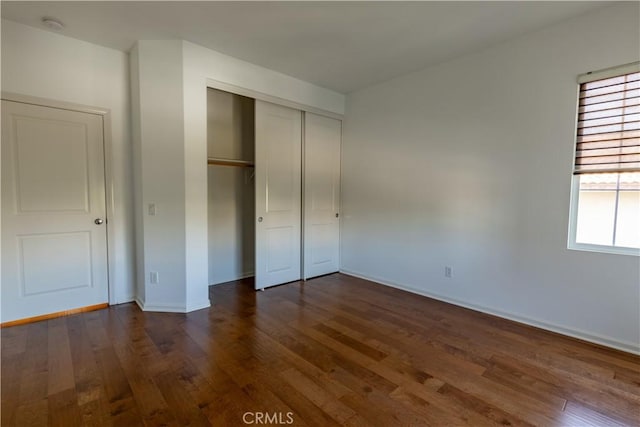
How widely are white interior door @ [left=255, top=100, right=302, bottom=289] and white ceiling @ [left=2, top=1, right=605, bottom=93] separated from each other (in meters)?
0.78

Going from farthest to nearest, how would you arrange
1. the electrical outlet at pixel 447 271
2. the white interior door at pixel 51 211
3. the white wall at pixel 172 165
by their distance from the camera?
the electrical outlet at pixel 447 271 → the white wall at pixel 172 165 → the white interior door at pixel 51 211

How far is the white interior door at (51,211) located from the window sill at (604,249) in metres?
4.61

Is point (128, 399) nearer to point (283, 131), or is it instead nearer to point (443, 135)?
point (283, 131)

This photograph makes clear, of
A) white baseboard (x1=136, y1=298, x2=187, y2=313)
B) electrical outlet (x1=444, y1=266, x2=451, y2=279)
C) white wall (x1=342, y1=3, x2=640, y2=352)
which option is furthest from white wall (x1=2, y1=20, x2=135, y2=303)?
electrical outlet (x1=444, y1=266, x2=451, y2=279)

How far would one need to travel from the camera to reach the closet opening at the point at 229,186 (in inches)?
159

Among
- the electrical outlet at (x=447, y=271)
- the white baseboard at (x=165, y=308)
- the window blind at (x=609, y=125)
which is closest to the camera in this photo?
the window blind at (x=609, y=125)

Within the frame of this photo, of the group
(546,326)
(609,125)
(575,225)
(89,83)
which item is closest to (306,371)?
(546,326)

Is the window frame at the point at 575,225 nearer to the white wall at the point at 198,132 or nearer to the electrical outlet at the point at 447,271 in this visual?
the electrical outlet at the point at 447,271

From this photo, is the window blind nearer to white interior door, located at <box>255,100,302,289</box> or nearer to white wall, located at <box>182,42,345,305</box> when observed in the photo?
white interior door, located at <box>255,100,302,289</box>

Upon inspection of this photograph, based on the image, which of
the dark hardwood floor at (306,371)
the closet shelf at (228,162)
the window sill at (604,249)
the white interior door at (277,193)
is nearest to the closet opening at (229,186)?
the closet shelf at (228,162)

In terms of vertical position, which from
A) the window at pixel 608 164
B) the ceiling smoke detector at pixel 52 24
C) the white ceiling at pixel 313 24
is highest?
the white ceiling at pixel 313 24

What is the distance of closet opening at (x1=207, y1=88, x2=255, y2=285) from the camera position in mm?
4027

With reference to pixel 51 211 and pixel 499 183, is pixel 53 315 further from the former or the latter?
pixel 499 183

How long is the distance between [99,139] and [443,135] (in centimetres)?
378
